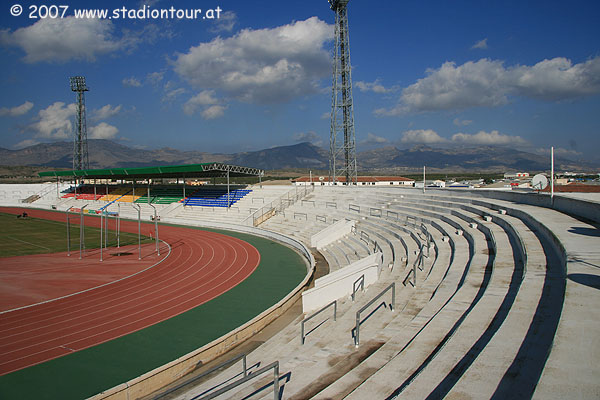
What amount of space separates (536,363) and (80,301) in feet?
47.4

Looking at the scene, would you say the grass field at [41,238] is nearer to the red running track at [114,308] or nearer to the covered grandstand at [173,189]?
the covered grandstand at [173,189]

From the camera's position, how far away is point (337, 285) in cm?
1176

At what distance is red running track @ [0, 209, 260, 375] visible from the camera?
32.7 ft

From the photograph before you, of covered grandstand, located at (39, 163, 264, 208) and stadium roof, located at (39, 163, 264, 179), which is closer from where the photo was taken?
stadium roof, located at (39, 163, 264, 179)

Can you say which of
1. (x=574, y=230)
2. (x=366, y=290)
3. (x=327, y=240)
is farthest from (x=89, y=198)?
(x=574, y=230)

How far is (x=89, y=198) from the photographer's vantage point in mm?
55469

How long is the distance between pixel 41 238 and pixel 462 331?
32.6 meters

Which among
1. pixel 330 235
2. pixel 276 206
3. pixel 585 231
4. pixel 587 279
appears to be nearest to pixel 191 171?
pixel 276 206

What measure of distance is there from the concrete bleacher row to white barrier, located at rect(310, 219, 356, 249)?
7.58 meters

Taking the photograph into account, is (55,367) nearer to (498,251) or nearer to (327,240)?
(498,251)

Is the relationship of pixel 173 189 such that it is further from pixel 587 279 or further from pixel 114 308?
pixel 587 279

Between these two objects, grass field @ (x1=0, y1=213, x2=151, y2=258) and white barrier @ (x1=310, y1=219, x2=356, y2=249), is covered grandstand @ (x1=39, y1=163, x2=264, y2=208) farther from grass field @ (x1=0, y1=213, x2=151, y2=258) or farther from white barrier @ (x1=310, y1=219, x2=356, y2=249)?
white barrier @ (x1=310, y1=219, x2=356, y2=249)

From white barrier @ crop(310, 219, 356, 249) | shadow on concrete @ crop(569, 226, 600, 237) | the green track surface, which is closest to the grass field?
white barrier @ crop(310, 219, 356, 249)

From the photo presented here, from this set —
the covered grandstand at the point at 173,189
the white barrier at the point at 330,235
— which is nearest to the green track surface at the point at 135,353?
the white barrier at the point at 330,235
